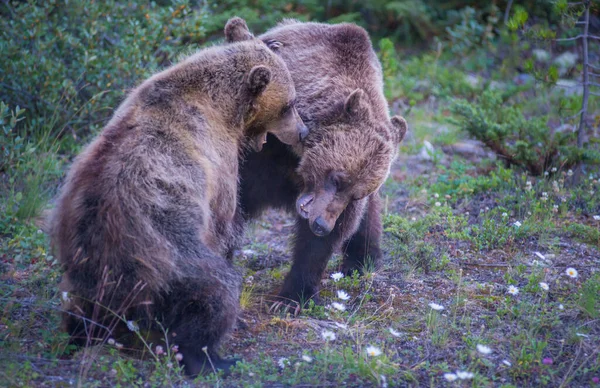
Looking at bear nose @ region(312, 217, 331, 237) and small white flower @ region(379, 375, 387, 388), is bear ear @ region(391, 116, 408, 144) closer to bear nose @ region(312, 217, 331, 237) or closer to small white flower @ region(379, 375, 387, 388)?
bear nose @ region(312, 217, 331, 237)

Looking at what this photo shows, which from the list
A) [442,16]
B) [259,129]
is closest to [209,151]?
[259,129]

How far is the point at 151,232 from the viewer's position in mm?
3850

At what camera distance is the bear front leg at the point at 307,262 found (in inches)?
212

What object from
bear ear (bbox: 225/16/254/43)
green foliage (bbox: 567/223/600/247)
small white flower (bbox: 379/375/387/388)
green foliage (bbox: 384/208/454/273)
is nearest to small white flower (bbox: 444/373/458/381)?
small white flower (bbox: 379/375/387/388)

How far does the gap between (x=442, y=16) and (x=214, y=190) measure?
377 inches

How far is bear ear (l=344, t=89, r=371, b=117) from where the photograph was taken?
5.02m

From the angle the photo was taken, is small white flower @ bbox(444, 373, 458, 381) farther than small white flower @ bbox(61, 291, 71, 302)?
No

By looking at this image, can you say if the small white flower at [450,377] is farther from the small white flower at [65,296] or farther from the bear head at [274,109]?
the small white flower at [65,296]

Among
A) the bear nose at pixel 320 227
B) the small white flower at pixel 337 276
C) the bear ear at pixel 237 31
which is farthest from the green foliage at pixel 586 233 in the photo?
the bear ear at pixel 237 31

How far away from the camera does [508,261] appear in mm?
5883

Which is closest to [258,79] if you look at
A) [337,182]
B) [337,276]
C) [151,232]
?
[337,182]

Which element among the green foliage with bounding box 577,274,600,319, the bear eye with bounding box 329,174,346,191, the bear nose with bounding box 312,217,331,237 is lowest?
the green foliage with bounding box 577,274,600,319

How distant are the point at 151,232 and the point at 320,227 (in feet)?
4.85

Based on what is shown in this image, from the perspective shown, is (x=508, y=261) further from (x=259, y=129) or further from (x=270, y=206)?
(x=259, y=129)
